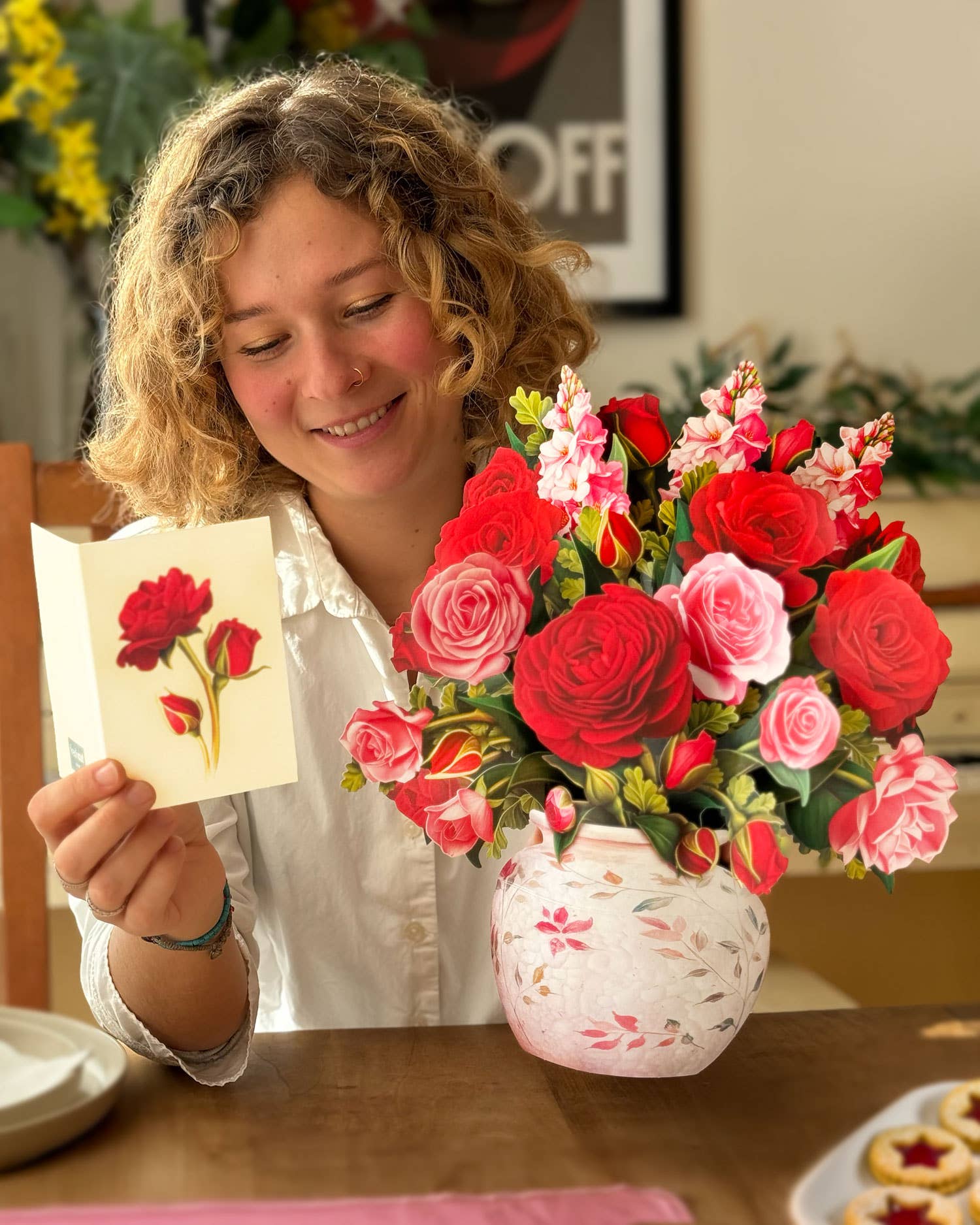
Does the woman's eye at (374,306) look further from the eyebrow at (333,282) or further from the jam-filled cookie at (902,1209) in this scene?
the jam-filled cookie at (902,1209)

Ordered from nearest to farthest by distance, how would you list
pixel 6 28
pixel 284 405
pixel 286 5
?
pixel 284 405 < pixel 6 28 < pixel 286 5

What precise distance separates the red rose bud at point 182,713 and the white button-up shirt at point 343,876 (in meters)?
0.45

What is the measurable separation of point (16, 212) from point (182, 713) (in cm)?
163

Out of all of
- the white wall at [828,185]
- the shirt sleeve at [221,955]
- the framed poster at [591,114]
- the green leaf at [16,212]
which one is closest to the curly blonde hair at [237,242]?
the shirt sleeve at [221,955]

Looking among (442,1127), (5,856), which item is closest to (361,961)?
(5,856)

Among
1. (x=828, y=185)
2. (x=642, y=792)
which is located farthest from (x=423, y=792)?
(x=828, y=185)

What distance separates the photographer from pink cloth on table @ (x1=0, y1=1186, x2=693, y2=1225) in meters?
0.61

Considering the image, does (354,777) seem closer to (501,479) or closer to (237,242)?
(501,479)

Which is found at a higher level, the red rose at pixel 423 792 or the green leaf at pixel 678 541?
the green leaf at pixel 678 541

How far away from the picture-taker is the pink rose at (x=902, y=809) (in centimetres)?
65

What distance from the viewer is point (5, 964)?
50.6 inches

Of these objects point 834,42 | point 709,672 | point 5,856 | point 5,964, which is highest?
point 834,42

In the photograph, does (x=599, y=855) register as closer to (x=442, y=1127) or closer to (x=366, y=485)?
(x=442, y=1127)

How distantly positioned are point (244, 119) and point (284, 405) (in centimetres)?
26
